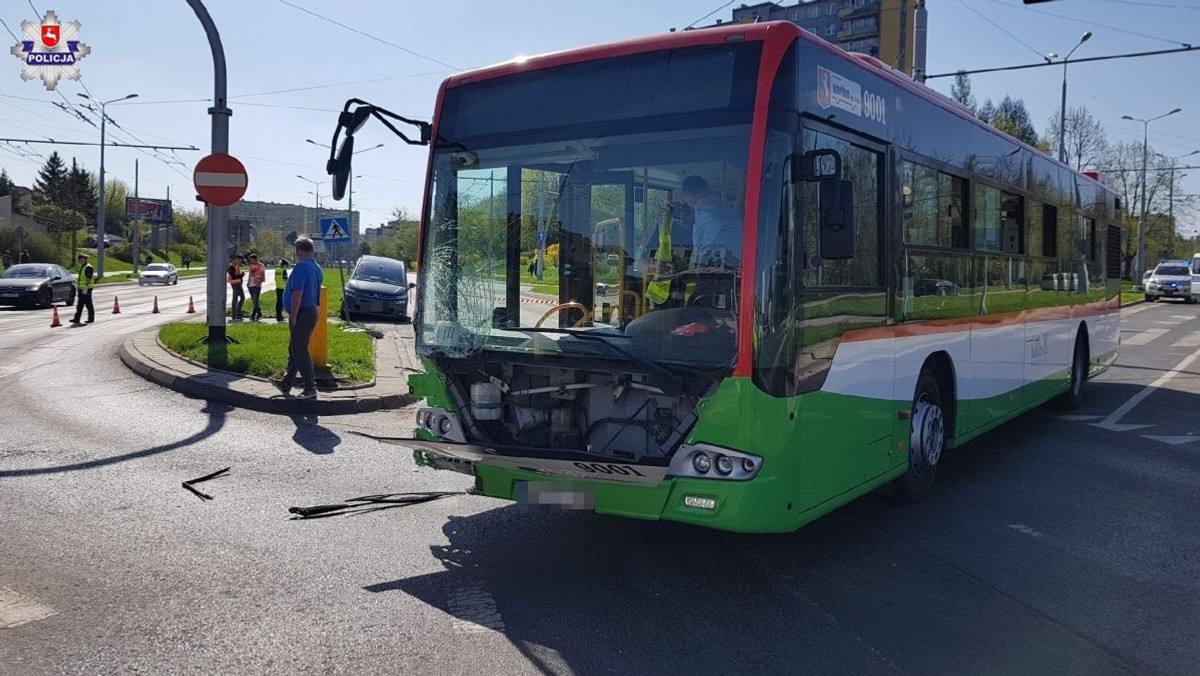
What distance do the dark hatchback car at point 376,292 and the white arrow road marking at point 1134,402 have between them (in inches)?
657

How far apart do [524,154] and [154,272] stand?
5478 cm

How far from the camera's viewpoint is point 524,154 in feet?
18.2

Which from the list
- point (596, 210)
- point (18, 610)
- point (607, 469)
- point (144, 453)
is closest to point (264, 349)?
point (144, 453)

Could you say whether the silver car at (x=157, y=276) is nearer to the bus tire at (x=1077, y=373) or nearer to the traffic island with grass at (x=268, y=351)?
the traffic island with grass at (x=268, y=351)

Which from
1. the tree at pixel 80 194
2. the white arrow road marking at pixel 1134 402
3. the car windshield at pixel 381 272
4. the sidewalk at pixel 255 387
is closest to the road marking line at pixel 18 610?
the sidewalk at pixel 255 387

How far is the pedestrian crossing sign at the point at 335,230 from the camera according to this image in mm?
20717

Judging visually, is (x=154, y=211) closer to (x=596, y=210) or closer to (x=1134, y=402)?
(x=1134, y=402)

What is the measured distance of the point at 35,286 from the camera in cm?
2920

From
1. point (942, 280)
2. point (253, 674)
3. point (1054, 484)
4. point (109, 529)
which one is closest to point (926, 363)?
point (942, 280)

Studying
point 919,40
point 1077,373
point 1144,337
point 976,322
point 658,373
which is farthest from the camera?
point 1144,337

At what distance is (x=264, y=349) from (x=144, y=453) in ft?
19.8

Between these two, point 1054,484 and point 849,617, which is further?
point 1054,484

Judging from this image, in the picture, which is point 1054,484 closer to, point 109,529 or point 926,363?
point 926,363

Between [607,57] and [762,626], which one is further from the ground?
[607,57]
